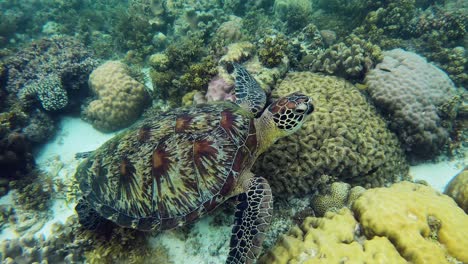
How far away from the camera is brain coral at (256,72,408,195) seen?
4.12 m

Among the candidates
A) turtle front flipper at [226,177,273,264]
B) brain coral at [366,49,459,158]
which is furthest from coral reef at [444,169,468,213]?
turtle front flipper at [226,177,273,264]

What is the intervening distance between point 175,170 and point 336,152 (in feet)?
8.22

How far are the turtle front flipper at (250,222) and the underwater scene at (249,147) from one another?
0.02 metres

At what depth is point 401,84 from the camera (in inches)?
195

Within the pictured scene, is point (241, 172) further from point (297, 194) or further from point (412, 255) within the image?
point (412, 255)

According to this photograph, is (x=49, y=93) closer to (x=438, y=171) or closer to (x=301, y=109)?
(x=301, y=109)

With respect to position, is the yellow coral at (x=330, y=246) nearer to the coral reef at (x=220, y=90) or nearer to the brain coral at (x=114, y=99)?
the coral reef at (x=220, y=90)

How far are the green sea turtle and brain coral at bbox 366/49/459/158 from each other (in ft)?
7.57

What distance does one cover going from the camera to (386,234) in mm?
2773

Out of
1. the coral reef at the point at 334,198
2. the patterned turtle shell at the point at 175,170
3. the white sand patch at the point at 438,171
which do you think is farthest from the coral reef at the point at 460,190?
the patterned turtle shell at the point at 175,170

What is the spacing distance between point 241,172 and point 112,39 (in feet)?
28.3

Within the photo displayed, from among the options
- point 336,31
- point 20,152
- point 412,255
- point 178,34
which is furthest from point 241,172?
point 178,34

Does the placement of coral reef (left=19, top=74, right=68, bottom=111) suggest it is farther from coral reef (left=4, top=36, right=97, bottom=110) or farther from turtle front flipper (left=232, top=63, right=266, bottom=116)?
turtle front flipper (left=232, top=63, right=266, bottom=116)

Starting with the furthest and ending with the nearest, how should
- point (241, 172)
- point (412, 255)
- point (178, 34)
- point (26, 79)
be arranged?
point (178, 34)
point (26, 79)
point (241, 172)
point (412, 255)
